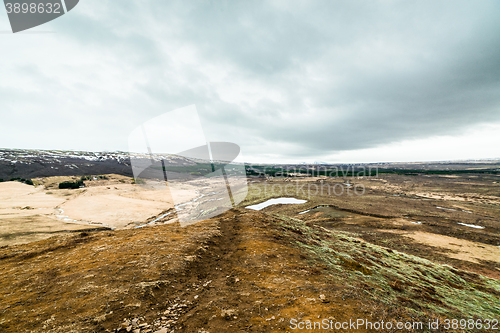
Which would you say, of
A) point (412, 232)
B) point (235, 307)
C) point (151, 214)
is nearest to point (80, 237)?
point (235, 307)

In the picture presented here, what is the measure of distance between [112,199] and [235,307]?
125 ft

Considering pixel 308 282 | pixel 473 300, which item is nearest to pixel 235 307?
pixel 308 282

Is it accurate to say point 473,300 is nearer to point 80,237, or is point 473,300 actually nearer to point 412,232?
point 412,232

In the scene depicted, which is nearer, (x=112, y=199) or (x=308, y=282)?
(x=308, y=282)

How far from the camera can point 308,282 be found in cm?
657

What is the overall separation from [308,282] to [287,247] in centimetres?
363

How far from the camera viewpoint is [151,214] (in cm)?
2914

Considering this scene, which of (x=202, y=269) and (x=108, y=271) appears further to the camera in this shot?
(x=202, y=269)

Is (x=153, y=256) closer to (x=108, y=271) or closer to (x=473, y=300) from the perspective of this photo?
(x=108, y=271)

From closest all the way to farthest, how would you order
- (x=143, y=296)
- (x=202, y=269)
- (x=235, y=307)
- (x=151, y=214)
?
(x=235, y=307)
(x=143, y=296)
(x=202, y=269)
(x=151, y=214)

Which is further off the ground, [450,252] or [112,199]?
[112,199]

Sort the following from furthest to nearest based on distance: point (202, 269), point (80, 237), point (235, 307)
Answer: point (80, 237)
point (202, 269)
point (235, 307)

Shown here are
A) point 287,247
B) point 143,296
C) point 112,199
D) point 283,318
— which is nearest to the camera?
point 283,318

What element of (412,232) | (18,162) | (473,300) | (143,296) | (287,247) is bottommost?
(412,232)
